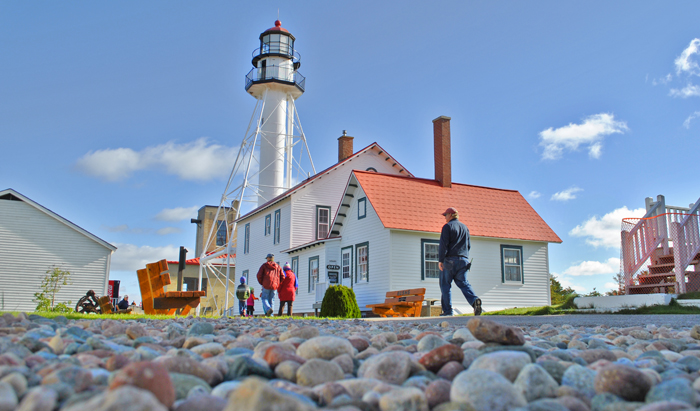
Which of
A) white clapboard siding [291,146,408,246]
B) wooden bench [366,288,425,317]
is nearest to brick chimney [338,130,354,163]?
white clapboard siding [291,146,408,246]

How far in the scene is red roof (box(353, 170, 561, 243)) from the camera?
63.7ft

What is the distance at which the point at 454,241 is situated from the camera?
10.2m

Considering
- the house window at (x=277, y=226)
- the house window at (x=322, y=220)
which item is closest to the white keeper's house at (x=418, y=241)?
the house window at (x=322, y=220)

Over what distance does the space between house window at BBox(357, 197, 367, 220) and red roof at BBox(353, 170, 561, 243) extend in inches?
32.5

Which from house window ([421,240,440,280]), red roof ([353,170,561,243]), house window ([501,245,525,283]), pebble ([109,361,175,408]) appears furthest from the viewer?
house window ([501,245,525,283])

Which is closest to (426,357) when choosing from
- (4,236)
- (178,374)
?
(178,374)

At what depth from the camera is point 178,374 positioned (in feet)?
6.51

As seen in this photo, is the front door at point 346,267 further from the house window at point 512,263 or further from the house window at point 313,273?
the house window at point 512,263

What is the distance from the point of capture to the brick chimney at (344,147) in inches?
1093

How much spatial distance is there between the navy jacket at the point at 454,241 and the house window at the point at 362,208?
33.8ft

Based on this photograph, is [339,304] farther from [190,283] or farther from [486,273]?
[190,283]

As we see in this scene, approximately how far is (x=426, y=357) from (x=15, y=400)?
1669 millimetres

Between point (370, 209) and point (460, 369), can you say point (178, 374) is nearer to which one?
point (460, 369)

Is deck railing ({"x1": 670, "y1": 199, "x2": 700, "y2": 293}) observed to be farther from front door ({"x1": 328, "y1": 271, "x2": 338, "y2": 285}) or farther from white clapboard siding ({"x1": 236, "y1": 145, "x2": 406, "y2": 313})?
white clapboard siding ({"x1": 236, "y1": 145, "x2": 406, "y2": 313})
